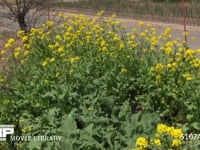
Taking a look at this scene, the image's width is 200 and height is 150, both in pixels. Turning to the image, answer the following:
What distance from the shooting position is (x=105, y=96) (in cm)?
461

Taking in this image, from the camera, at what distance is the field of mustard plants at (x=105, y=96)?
3848 mm

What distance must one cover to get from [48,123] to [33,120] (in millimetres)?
322

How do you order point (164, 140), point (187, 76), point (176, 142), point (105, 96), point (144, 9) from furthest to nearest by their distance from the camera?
point (144, 9)
point (105, 96)
point (187, 76)
point (164, 140)
point (176, 142)

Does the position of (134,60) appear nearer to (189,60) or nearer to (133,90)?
(133,90)

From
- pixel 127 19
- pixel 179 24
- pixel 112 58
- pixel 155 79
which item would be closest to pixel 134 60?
pixel 112 58

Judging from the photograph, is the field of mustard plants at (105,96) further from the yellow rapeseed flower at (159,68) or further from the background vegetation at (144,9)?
the background vegetation at (144,9)

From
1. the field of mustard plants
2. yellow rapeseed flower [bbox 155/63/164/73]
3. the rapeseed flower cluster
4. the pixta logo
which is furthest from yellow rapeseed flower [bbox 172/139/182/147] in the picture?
the pixta logo

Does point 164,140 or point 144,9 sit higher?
point 144,9

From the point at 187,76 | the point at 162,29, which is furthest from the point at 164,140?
the point at 162,29

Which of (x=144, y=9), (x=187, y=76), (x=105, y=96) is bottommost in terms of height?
(x=105, y=96)

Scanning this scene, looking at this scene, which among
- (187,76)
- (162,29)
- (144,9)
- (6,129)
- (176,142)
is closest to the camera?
(176,142)

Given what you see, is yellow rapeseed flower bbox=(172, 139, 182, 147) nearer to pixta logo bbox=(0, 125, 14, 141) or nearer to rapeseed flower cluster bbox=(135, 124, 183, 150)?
rapeseed flower cluster bbox=(135, 124, 183, 150)

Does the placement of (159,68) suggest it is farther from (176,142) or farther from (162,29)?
(162,29)

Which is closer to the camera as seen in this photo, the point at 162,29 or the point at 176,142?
the point at 176,142
